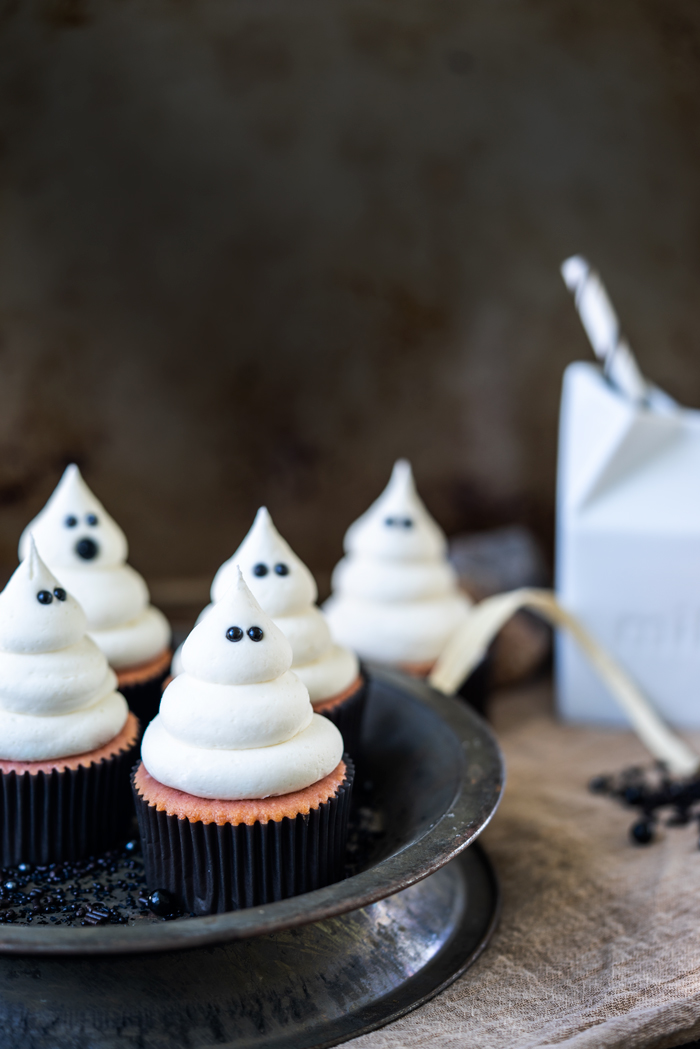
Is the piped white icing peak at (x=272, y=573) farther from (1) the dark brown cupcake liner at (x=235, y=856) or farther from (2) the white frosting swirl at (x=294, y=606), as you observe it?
(1) the dark brown cupcake liner at (x=235, y=856)

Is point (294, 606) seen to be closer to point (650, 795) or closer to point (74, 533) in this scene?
point (74, 533)

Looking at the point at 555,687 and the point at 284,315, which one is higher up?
the point at 284,315

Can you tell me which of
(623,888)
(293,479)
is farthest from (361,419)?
(623,888)

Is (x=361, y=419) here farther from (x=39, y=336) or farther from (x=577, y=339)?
(x=39, y=336)

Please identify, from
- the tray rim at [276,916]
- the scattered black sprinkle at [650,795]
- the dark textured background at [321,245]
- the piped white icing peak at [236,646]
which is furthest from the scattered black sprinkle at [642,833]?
the dark textured background at [321,245]

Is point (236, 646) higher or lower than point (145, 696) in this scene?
higher

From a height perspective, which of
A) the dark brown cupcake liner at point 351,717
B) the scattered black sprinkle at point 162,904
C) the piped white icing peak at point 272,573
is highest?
the piped white icing peak at point 272,573

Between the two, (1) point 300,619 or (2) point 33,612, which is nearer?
(2) point 33,612

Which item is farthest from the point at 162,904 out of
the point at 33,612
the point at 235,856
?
the point at 33,612
